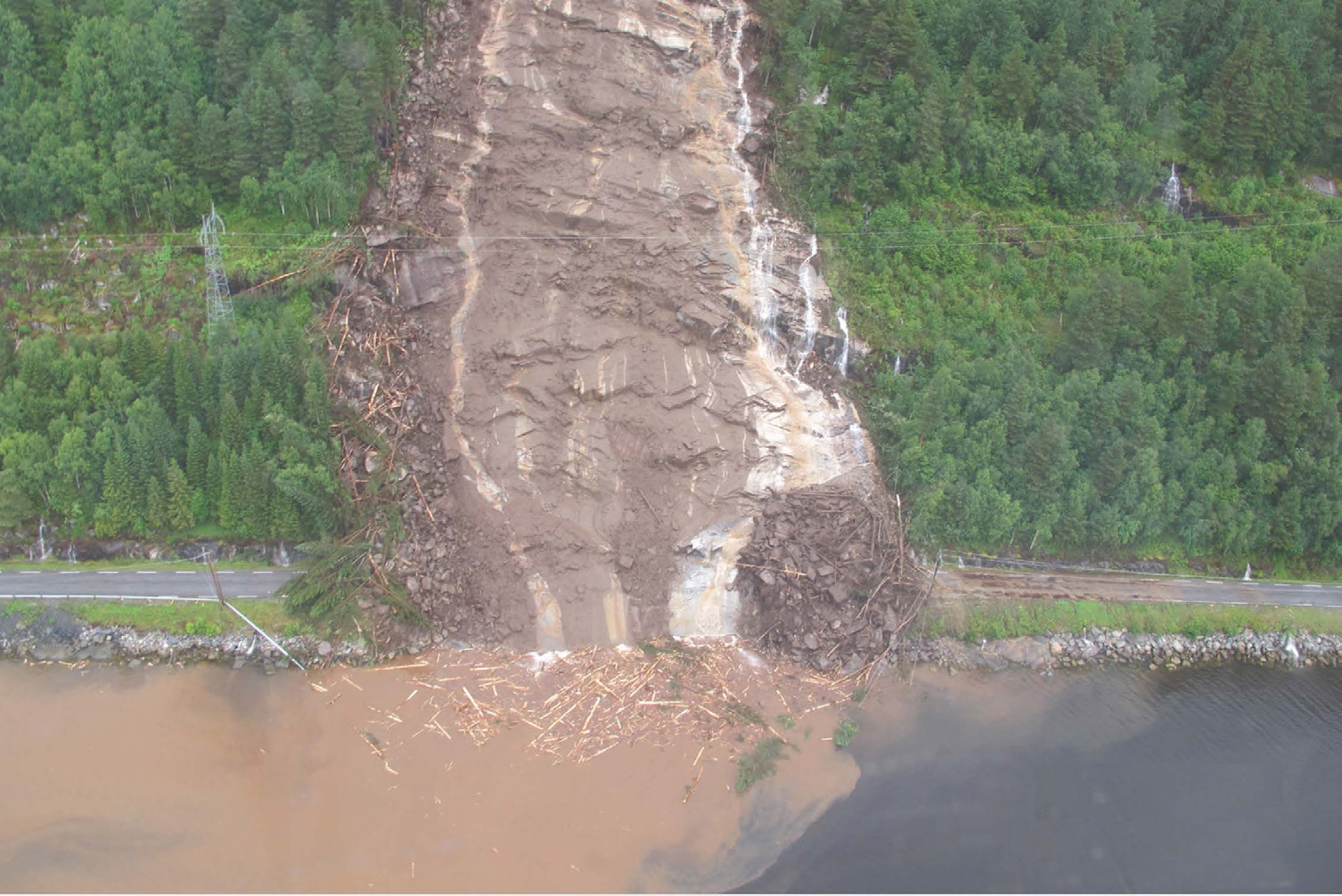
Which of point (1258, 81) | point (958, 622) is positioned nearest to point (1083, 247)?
point (1258, 81)

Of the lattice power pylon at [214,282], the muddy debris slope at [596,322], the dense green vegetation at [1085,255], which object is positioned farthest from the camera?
the dense green vegetation at [1085,255]

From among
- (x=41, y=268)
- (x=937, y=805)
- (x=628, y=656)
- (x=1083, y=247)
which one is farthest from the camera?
(x=1083, y=247)

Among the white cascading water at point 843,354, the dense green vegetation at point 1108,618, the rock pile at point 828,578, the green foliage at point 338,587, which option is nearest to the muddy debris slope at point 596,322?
the white cascading water at point 843,354

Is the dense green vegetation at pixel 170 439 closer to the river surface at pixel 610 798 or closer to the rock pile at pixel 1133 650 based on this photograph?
the river surface at pixel 610 798

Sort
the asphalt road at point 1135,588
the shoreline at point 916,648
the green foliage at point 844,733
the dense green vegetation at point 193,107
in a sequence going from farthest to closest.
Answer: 1. the dense green vegetation at point 193,107
2. the asphalt road at point 1135,588
3. the shoreline at point 916,648
4. the green foliage at point 844,733

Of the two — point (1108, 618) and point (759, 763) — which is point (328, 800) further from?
point (1108, 618)

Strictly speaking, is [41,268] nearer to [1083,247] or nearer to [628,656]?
[628,656]
